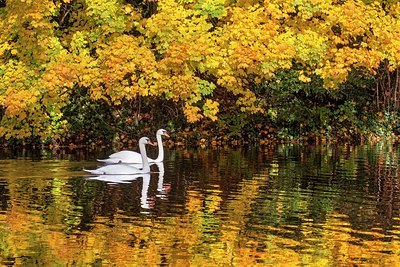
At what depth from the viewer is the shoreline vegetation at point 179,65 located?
4009 centimetres

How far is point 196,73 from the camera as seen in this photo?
142 feet

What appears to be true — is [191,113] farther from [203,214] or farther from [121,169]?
[203,214]

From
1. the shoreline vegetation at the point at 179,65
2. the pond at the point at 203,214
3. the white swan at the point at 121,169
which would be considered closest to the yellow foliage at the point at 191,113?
the shoreline vegetation at the point at 179,65

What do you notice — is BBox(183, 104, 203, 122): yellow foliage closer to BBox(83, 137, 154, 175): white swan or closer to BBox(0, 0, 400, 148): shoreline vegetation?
BBox(0, 0, 400, 148): shoreline vegetation

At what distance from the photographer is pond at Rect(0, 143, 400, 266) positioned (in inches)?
684

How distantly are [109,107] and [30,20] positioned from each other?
5173 mm

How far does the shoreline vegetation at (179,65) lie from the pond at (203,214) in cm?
622

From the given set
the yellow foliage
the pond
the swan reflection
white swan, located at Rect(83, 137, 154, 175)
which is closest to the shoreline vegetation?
the yellow foliage

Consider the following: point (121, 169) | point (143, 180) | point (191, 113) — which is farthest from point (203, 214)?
point (191, 113)

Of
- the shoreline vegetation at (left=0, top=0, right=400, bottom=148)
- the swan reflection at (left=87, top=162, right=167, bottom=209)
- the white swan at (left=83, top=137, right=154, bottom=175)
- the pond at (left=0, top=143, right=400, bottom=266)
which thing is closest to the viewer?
the pond at (left=0, top=143, right=400, bottom=266)

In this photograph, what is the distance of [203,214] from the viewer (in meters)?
21.8

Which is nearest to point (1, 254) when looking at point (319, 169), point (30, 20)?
point (319, 169)

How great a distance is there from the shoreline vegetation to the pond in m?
6.22

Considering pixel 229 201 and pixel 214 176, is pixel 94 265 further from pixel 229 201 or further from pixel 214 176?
pixel 214 176
